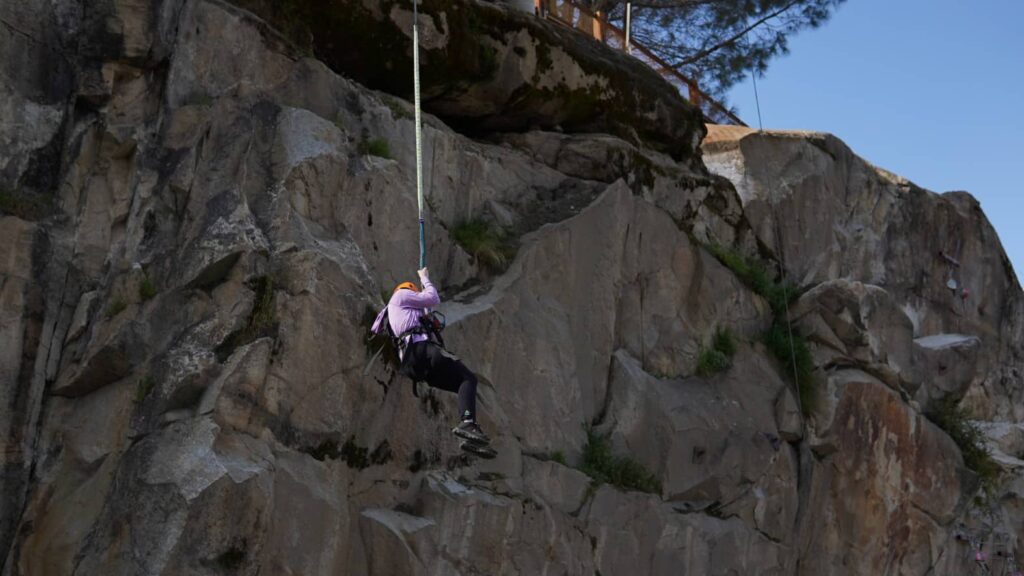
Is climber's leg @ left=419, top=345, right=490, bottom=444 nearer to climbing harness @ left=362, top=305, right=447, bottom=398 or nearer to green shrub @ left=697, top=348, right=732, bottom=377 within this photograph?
climbing harness @ left=362, top=305, right=447, bottom=398

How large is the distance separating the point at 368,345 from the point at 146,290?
6.58 feet

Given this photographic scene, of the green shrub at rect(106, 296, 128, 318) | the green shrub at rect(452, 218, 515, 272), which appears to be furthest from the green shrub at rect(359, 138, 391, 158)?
the green shrub at rect(106, 296, 128, 318)

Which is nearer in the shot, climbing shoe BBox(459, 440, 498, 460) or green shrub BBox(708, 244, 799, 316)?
climbing shoe BBox(459, 440, 498, 460)

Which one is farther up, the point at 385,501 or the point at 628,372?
the point at 628,372

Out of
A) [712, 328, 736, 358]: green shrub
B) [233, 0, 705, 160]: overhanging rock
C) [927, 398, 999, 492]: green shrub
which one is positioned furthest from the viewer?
[927, 398, 999, 492]: green shrub

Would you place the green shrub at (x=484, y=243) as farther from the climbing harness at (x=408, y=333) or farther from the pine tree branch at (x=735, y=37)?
the pine tree branch at (x=735, y=37)

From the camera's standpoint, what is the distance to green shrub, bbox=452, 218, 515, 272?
15062 millimetres

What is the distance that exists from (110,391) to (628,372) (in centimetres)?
620

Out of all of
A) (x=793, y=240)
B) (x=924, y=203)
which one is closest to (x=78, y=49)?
(x=793, y=240)

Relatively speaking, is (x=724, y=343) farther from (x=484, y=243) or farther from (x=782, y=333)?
(x=484, y=243)

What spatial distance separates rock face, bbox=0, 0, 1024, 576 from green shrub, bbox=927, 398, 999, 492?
0.34 m

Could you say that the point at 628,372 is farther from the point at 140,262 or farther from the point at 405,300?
the point at 140,262

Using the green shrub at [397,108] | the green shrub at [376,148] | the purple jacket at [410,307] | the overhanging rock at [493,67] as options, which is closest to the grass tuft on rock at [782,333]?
the overhanging rock at [493,67]

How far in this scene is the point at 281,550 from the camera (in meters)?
11.7
